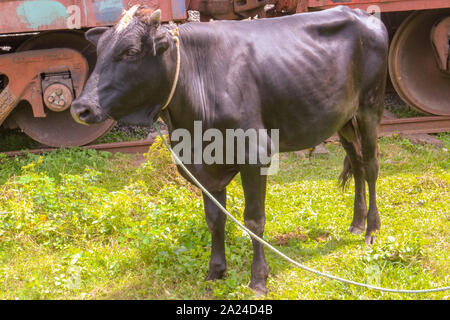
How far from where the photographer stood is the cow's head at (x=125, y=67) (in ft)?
10.5

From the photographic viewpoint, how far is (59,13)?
21.2 ft

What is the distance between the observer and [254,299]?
12.5 ft

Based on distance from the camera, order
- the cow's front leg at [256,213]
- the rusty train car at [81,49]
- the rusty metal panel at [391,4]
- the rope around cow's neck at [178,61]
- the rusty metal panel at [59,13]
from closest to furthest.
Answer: the rope around cow's neck at [178,61] → the cow's front leg at [256,213] → the rusty metal panel at [59,13] → the rusty train car at [81,49] → the rusty metal panel at [391,4]

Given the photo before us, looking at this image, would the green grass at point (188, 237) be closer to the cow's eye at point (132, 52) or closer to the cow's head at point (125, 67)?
the cow's head at point (125, 67)

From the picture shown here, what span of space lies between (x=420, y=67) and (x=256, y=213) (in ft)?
18.1

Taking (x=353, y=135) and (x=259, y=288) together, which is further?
(x=353, y=135)

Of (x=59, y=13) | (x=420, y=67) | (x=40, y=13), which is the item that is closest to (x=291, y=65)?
(x=59, y=13)

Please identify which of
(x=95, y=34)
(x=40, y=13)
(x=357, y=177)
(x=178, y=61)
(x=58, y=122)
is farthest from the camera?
(x=58, y=122)

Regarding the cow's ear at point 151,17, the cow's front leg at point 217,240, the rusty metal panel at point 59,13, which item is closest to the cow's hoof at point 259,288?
the cow's front leg at point 217,240

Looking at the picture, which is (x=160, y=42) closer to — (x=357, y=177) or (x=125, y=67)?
(x=125, y=67)

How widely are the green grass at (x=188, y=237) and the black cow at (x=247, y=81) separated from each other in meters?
0.36

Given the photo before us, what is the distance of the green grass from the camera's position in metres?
4.00

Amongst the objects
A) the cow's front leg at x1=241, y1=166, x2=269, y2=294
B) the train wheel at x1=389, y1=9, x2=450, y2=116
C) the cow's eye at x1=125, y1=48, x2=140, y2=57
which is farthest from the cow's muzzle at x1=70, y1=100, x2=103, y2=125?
the train wheel at x1=389, y1=9, x2=450, y2=116

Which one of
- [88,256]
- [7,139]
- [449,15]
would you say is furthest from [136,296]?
[449,15]
